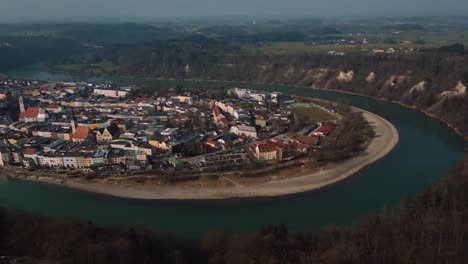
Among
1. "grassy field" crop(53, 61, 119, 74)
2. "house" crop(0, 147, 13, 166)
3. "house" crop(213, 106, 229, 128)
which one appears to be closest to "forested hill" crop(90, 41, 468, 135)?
"grassy field" crop(53, 61, 119, 74)

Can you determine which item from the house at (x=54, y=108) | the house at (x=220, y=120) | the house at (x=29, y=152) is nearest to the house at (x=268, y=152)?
the house at (x=220, y=120)

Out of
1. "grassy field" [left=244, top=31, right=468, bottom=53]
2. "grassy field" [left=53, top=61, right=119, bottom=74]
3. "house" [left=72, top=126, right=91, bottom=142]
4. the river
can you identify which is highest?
"grassy field" [left=244, top=31, right=468, bottom=53]

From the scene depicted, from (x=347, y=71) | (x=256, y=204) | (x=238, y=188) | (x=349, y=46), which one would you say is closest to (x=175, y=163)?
(x=238, y=188)

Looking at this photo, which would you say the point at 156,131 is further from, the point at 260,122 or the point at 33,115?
the point at 33,115

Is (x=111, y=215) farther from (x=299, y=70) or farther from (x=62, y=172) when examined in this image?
(x=299, y=70)

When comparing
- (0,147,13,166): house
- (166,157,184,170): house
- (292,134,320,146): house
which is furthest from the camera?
(292,134,320,146): house

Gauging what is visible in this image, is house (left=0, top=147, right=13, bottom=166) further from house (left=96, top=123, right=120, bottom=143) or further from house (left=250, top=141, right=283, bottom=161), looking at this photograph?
house (left=250, top=141, right=283, bottom=161)

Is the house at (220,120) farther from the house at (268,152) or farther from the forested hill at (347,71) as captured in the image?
the forested hill at (347,71)
